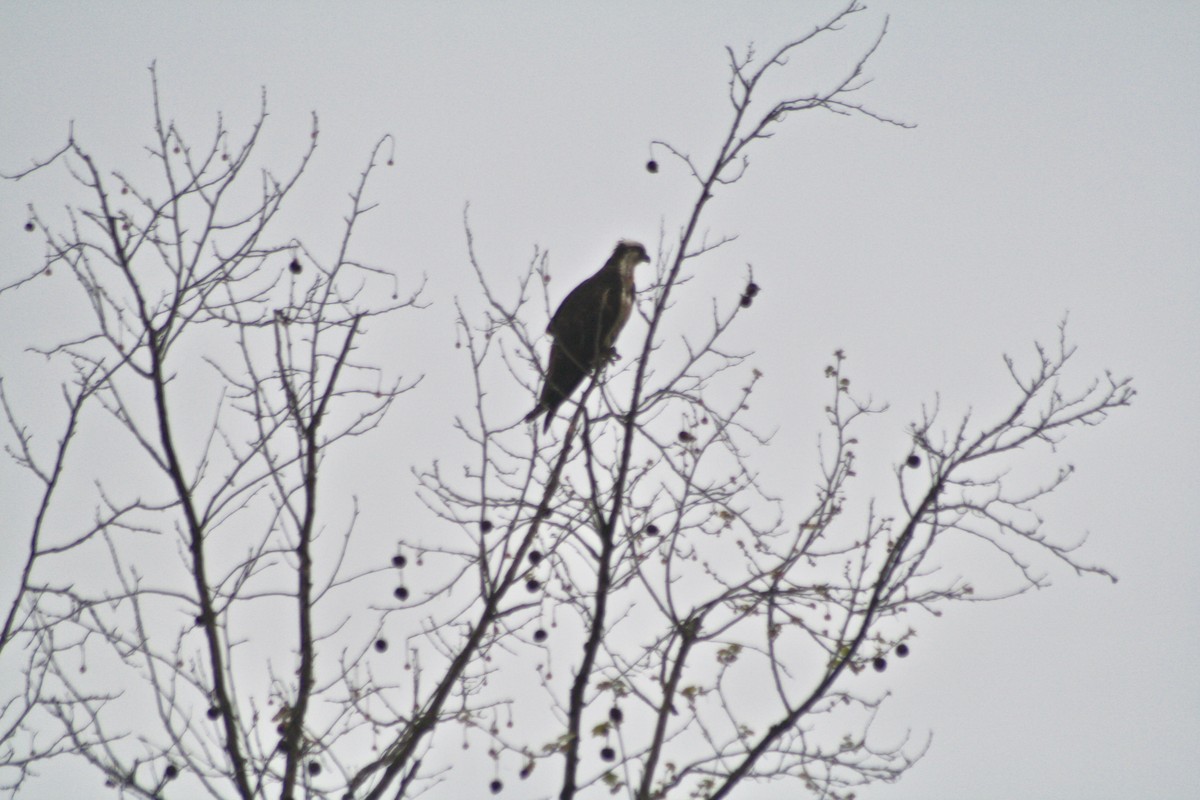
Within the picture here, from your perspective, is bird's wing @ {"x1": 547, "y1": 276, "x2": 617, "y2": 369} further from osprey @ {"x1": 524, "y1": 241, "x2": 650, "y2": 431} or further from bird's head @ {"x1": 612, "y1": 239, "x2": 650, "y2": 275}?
bird's head @ {"x1": 612, "y1": 239, "x2": 650, "y2": 275}

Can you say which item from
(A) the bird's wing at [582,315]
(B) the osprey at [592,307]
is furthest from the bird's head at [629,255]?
(A) the bird's wing at [582,315]

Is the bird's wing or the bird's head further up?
the bird's head

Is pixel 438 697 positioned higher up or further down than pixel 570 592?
further down

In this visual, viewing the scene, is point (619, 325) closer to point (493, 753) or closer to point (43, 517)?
point (493, 753)

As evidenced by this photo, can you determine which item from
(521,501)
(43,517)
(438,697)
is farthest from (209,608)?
(521,501)

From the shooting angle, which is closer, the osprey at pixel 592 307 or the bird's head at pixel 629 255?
the osprey at pixel 592 307

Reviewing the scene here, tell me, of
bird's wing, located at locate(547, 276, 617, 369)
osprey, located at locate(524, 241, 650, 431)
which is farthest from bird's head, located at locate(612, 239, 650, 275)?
bird's wing, located at locate(547, 276, 617, 369)

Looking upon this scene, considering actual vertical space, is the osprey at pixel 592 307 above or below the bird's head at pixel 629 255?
below

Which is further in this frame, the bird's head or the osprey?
the bird's head

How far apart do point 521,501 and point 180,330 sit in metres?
1.33

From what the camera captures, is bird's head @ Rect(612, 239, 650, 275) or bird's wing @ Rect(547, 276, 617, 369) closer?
bird's wing @ Rect(547, 276, 617, 369)

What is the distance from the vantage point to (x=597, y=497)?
12.5 ft

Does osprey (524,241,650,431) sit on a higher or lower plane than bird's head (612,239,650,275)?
lower

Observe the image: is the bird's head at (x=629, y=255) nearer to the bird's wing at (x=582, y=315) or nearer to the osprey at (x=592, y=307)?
the osprey at (x=592, y=307)
